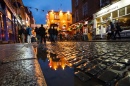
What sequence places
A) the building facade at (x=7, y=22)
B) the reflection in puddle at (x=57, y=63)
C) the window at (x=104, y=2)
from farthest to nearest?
1. the window at (x=104, y=2)
2. the building facade at (x=7, y=22)
3. the reflection in puddle at (x=57, y=63)

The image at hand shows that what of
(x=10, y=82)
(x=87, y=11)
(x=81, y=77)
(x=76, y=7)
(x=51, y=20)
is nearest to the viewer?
(x=10, y=82)

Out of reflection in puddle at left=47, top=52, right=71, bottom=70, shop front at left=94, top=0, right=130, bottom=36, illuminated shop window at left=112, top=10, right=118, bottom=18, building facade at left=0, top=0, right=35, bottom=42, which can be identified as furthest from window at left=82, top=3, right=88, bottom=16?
reflection in puddle at left=47, top=52, right=71, bottom=70

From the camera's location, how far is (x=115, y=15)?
50.8ft

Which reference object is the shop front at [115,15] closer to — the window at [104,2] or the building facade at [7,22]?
the window at [104,2]

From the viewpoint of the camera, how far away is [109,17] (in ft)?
54.4

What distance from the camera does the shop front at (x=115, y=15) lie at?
533 inches

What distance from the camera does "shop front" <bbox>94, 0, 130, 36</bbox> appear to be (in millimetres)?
13547

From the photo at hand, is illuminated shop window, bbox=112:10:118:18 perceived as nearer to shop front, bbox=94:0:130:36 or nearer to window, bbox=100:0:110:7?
shop front, bbox=94:0:130:36

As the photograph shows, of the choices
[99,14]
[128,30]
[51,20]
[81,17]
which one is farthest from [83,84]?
[51,20]

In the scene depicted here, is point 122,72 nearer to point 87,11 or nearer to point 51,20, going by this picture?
point 87,11

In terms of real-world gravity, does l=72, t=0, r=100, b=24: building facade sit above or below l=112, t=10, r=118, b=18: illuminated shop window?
above

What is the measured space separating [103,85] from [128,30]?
1329cm

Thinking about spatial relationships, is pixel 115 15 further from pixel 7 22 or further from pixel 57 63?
pixel 57 63

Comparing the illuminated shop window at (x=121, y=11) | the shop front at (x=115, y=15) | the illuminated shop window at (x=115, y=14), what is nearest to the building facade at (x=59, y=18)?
the shop front at (x=115, y=15)
